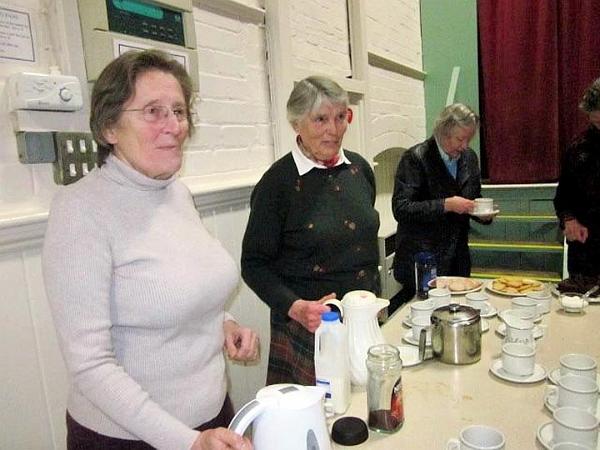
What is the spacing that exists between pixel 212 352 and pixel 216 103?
107cm

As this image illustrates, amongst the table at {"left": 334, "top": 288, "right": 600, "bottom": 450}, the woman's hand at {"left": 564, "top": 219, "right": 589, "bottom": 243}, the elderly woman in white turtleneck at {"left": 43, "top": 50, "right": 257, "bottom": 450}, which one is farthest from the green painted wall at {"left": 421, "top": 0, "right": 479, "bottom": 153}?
the elderly woman in white turtleneck at {"left": 43, "top": 50, "right": 257, "bottom": 450}

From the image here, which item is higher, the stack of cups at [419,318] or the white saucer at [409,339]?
the stack of cups at [419,318]

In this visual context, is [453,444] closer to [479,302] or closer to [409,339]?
[409,339]

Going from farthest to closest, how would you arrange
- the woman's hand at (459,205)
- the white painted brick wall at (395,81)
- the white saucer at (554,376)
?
the white painted brick wall at (395,81) < the woman's hand at (459,205) < the white saucer at (554,376)

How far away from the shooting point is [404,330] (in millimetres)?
1515

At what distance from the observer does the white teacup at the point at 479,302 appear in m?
1.60

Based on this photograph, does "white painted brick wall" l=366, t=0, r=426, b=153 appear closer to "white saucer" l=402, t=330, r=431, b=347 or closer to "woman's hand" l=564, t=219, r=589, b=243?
"woman's hand" l=564, t=219, r=589, b=243

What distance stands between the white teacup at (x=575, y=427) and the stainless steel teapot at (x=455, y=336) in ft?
1.29

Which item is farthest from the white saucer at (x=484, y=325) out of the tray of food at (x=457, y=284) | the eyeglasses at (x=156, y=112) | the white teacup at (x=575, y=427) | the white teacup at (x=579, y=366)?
the eyeglasses at (x=156, y=112)

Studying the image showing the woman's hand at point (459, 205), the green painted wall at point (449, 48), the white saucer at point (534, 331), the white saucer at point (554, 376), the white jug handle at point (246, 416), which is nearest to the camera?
the white jug handle at point (246, 416)

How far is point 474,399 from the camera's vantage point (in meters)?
1.07

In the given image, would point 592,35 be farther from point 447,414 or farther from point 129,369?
point 129,369

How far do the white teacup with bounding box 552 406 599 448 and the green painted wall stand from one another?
3570 mm

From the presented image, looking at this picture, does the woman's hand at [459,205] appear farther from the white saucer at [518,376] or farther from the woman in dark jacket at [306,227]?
the white saucer at [518,376]
